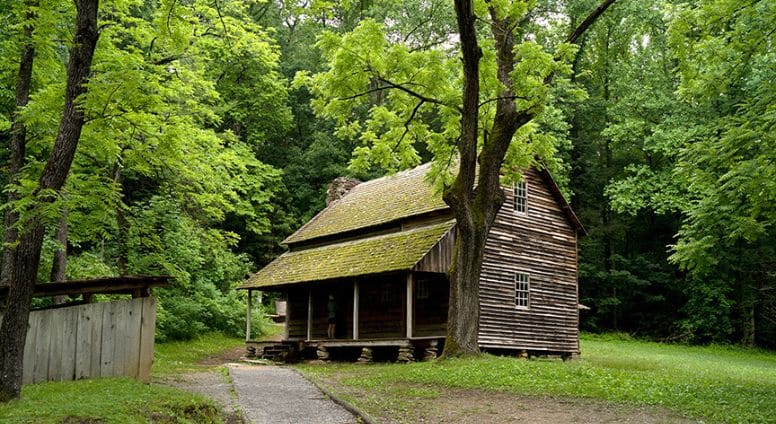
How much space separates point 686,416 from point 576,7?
1262 inches

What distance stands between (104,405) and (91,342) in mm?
3565

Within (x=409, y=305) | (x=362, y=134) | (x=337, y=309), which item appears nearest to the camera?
(x=362, y=134)

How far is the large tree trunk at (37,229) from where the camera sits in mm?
8727

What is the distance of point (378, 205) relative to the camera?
27.1 meters

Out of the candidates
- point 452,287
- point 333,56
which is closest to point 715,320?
point 452,287

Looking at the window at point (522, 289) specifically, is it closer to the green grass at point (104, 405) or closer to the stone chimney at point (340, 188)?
the stone chimney at point (340, 188)

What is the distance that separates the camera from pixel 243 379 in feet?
51.8

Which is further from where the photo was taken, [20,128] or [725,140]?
[725,140]

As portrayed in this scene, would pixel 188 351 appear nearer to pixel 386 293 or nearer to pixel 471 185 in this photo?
pixel 386 293

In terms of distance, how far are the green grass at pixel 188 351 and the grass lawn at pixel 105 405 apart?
6.06 metres

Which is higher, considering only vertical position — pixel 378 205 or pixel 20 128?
pixel 378 205

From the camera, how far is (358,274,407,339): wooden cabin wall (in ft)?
77.5

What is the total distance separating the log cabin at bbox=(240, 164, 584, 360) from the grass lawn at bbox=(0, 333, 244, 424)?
11.1 m

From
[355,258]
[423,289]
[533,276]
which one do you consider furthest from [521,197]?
[355,258]
